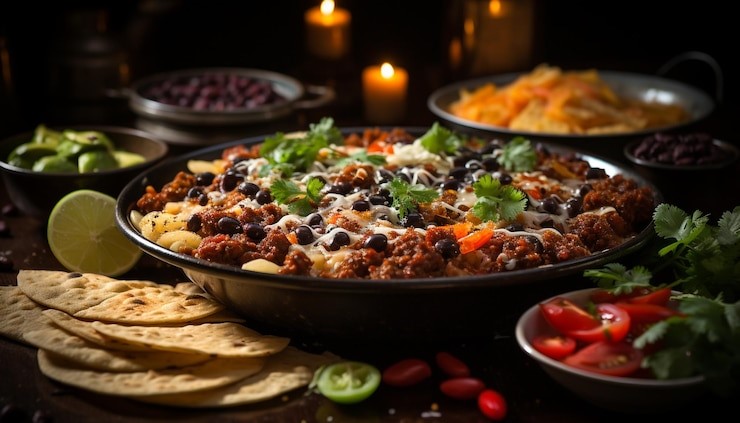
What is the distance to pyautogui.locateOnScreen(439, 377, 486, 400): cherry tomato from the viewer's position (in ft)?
9.45

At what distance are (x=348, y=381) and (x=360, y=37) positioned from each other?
5.54 metres

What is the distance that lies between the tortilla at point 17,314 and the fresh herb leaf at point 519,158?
2133mm

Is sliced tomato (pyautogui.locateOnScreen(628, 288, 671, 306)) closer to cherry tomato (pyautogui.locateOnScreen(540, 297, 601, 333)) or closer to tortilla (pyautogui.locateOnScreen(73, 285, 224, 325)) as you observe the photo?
cherry tomato (pyautogui.locateOnScreen(540, 297, 601, 333))

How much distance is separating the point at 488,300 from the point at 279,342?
739 mm

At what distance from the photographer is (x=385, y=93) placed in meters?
6.41

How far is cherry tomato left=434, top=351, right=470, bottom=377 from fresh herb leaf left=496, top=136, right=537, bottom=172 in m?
1.33

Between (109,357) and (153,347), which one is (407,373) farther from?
(109,357)

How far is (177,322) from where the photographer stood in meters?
3.31

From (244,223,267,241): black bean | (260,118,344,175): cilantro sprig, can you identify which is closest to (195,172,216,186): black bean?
(260,118,344,175): cilantro sprig

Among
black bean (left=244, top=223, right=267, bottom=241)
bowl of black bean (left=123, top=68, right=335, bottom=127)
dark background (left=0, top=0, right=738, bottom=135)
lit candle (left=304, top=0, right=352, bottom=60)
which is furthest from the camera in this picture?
dark background (left=0, top=0, right=738, bottom=135)

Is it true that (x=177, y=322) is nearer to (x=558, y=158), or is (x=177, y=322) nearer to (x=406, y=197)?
(x=406, y=197)

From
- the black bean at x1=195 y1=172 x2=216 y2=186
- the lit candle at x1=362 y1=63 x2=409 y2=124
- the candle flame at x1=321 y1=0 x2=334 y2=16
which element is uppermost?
the candle flame at x1=321 y1=0 x2=334 y2=16

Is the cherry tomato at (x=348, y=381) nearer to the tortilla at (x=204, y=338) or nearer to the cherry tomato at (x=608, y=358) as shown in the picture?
the tortilla at (x=204, y=338)

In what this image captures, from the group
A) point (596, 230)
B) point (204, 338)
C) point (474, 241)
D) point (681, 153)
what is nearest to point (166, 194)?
point (204, 338)
